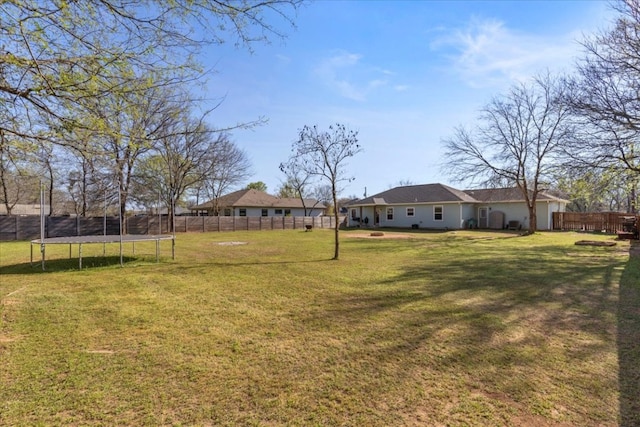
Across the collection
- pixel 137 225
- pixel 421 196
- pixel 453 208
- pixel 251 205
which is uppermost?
pixel 421 196

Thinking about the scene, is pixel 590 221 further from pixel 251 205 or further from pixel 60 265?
pixel 60 265

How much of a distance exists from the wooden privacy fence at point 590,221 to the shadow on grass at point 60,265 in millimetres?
29193

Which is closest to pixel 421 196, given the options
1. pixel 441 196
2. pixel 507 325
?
pixel 441 196

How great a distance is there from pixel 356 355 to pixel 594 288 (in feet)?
20.1

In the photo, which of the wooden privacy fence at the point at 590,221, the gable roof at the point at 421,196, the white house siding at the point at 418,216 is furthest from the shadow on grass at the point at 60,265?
the wooden privacy fence at the point at 590,221

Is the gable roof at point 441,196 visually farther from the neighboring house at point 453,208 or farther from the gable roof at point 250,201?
the gable roof at point 250,201

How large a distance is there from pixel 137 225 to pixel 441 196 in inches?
961

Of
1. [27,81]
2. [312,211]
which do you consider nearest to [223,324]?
[27,81]

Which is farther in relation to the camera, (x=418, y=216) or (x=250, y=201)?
(x=250, y=201)

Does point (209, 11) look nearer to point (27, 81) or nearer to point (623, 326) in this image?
point (27, 81)

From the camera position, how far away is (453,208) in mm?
28672

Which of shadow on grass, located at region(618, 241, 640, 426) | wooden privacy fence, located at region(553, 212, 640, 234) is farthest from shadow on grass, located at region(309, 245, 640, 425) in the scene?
wooden privacy fence, located at region(553, 212, 640, 234)

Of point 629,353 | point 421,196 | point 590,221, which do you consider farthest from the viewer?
point 421,196

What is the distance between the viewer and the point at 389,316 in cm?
499
